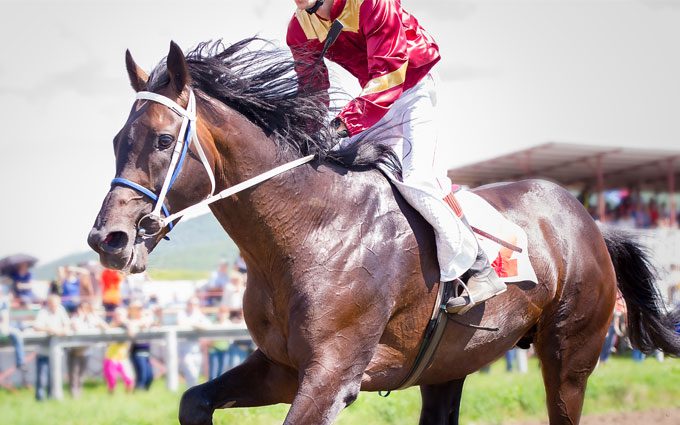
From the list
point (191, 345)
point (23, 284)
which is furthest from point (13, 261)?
point (191, 345)

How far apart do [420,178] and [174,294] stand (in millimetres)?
8072

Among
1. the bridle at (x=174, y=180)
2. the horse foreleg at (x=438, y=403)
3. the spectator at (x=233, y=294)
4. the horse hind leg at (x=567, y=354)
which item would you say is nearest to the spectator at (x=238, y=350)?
the spectator at (x=233, y=294)

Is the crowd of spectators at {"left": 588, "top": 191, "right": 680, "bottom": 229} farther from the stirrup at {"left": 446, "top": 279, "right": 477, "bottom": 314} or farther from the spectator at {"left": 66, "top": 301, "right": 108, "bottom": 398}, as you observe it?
the stirrup at {"left": 446, "top": 279, "right": 477, "bottom": 314}

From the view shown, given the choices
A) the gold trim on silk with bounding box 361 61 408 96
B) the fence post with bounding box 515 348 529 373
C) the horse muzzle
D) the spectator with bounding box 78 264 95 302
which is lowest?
the fence post with bounding box 515 348 529 373

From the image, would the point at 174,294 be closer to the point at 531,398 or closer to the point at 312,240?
the point at 531,398

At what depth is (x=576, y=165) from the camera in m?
20.1

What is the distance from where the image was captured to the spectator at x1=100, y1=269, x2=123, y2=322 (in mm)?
10352

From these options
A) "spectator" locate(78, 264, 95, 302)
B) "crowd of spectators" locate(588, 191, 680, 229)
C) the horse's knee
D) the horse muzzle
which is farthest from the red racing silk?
"crowd of spectators" locate(588, 191, 680, 229)

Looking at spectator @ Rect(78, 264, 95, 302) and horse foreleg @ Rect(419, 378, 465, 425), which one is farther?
spectator @ Rect(78, 264, 95, 302)

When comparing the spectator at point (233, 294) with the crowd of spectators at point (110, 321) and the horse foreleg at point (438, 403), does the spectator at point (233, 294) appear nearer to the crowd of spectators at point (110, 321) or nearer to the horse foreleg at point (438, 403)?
the crowd of spectators at point (110, 321)

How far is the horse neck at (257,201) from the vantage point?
402cm

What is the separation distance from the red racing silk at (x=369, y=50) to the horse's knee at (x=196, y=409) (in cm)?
155

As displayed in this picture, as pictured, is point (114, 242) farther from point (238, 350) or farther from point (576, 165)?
point (576, 165)

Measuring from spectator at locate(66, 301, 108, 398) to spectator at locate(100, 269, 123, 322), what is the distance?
0.22m
